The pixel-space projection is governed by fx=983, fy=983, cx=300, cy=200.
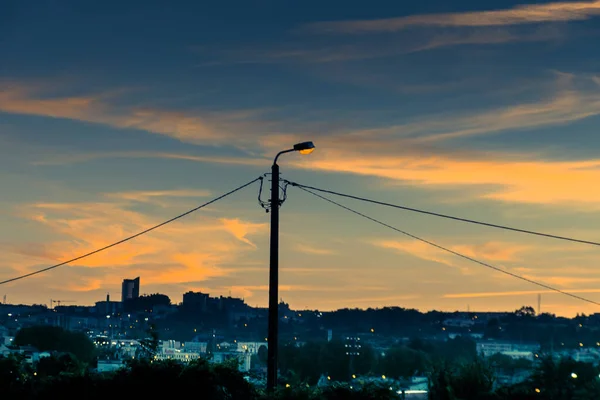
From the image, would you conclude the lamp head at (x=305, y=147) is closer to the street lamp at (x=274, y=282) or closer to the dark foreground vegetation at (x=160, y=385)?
the street lamp at (x=274, y=282)

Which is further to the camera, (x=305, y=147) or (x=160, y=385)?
(x=160, y=385)

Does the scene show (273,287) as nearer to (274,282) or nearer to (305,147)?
(274,282)

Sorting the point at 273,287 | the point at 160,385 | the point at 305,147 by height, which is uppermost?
the point at 305,147

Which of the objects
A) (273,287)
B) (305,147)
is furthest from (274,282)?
Answer: (305,147)

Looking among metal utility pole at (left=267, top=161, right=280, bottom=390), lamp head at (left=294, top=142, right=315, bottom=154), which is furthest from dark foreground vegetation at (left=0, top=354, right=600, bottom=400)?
lamp head at (left=294, top=142, right=315, bottom=154)

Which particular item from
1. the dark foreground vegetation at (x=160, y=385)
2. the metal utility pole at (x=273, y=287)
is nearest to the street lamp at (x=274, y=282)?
the metal utility pole at (x=273, y=287)

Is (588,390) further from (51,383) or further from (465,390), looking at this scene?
(51,383)

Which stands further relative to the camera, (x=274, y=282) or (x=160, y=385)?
(x=160, y=385)

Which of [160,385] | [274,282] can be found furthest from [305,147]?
[160,385]

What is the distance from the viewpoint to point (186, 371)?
81.0 feet

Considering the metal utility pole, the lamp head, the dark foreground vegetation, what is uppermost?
the lamp head

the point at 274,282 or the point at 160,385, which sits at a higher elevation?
the point at 274,282

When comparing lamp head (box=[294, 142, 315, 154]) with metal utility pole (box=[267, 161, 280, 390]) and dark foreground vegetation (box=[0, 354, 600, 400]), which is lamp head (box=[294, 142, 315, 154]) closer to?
metal utility pole (box=[267, 161, 280, 390])

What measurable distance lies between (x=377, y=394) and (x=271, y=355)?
2.83 m
